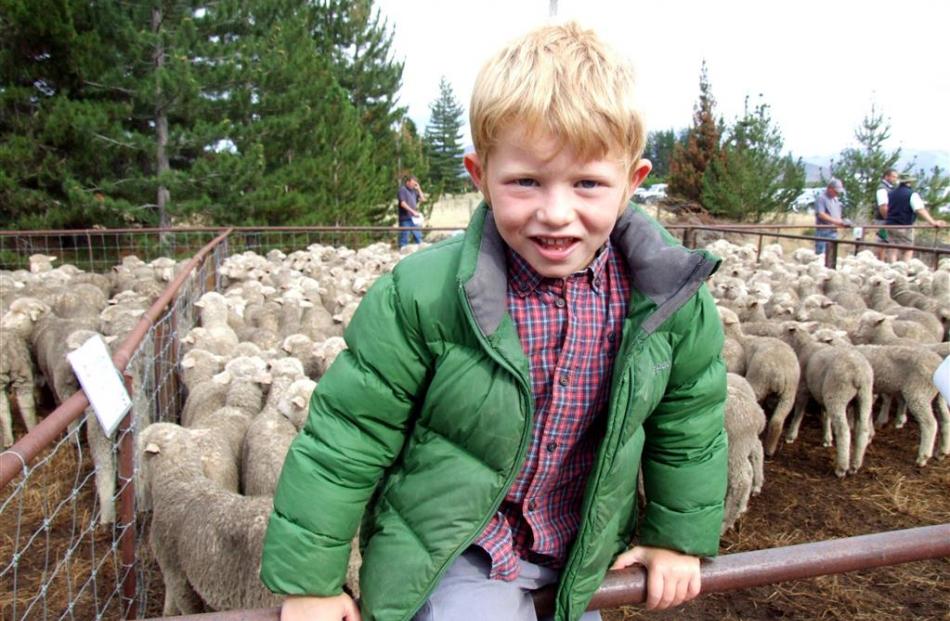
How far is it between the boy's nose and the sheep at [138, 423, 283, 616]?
2.27 m

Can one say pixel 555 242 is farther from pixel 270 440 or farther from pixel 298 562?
pixel 270 440

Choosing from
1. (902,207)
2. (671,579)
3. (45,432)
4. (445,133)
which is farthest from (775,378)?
(445,133)

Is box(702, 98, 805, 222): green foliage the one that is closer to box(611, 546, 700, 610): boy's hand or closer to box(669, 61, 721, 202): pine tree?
box(669, 61, 721, 202): pine tree

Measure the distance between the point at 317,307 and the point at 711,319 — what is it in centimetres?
677

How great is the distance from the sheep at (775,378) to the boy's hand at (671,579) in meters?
4.79

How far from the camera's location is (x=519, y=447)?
1.49 meters

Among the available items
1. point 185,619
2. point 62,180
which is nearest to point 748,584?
point 185,619

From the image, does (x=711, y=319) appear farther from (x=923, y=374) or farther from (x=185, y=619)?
(x=923, y=374)

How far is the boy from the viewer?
1.43 metres

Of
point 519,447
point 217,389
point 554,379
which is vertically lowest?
point 217,389

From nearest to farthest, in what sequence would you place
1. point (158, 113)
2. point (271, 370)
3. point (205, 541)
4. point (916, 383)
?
1. point (205, 541)
2. point (271, 370)
3. point (916, 383)
4. point (158, 113)

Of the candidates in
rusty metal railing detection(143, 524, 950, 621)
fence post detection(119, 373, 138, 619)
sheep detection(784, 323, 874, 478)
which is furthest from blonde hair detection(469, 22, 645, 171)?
sheep detection(784, 323, 874, 478)

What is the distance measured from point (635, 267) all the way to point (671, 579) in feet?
2.38

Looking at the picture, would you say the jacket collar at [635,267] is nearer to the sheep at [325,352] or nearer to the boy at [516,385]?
the boy at [516,385]
